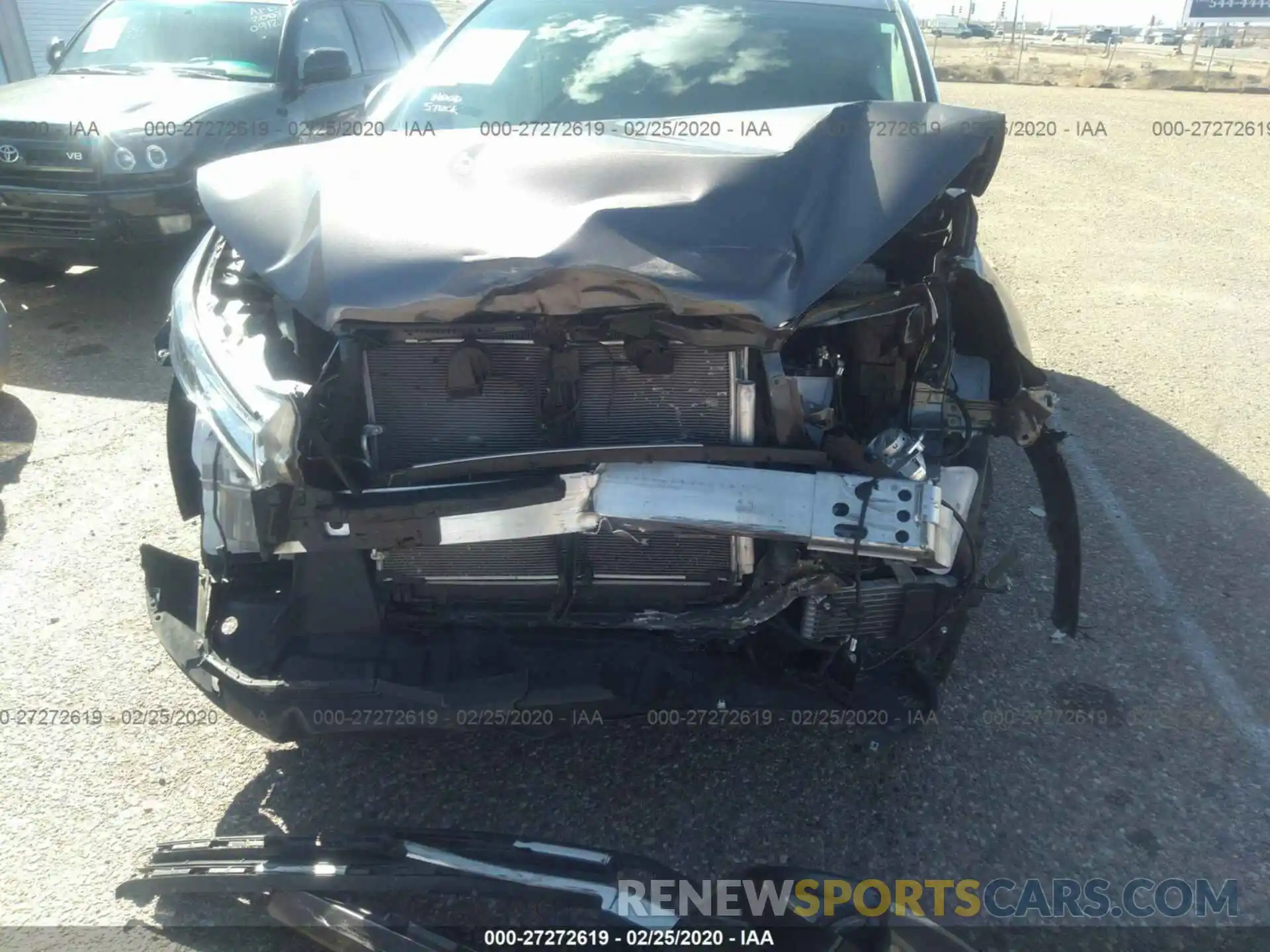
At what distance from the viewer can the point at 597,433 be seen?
7.32ft

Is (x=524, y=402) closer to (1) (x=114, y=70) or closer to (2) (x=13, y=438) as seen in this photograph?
(2) (x=13, y=438)

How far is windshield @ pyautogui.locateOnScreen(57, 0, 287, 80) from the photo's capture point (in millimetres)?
6191

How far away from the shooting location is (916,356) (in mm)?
2400

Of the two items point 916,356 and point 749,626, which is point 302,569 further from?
point 916,356

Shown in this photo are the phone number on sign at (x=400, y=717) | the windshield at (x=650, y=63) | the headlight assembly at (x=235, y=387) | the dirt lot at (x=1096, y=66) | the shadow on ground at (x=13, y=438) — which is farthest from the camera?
the dirt lot at (x=1096, y=66)

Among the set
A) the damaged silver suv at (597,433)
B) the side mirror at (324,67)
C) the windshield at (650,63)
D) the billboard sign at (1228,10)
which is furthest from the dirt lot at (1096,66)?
the damaged silver suv at (597,433)

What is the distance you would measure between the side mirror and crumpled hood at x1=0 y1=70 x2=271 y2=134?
30 centimetres

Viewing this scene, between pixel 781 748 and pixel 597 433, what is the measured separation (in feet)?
3.68

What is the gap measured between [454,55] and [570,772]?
2730 mm

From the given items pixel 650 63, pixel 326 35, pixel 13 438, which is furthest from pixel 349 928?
pixel 326 35

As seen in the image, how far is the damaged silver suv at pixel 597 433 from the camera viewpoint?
2006 millimetres

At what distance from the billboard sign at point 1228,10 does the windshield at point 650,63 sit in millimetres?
42637

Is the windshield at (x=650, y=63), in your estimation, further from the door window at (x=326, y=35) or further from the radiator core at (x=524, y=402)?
the door window at (x=326, y=35)

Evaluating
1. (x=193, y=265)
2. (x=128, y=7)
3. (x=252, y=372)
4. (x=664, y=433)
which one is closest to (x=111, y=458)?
(x=193, y=265)
